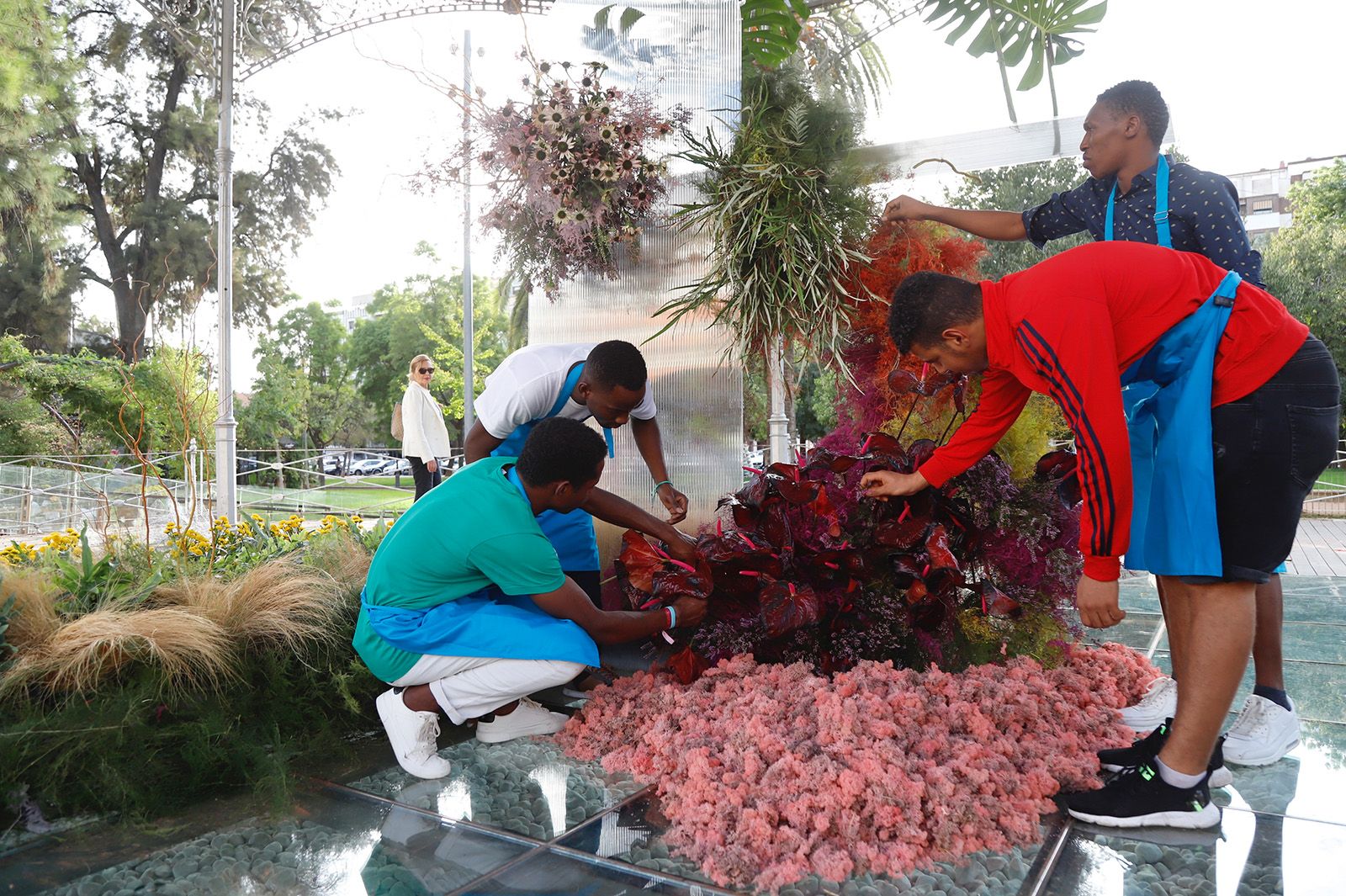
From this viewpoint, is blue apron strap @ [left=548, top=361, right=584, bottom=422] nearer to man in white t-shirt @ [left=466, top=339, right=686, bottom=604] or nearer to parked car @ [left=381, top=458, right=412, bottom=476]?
man in white t-shirt @ [left=466, top=339, right=686, bottom=604]

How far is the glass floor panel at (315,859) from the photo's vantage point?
1920 mm

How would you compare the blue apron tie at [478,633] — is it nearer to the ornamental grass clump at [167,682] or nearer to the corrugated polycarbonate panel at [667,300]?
the ornamental grass clump at [167,682]

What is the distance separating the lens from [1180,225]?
257 cm

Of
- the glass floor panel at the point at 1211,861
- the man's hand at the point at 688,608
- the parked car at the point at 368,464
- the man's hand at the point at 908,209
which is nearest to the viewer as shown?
the glass floor panel at the point at 1211,861

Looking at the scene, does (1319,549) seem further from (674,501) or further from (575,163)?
(575,163)

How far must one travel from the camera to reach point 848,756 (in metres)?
2.21

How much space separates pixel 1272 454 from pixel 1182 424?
0.20 meters

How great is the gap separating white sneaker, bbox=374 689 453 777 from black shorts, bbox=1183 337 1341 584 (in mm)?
2171

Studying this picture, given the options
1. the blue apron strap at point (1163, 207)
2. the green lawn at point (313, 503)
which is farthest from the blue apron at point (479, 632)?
the green lawn at point (313, 503)

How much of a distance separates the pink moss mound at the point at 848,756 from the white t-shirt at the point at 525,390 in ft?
3.39

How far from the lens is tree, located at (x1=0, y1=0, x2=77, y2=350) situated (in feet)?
55.9

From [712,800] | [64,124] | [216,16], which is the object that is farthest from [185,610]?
[64,124]

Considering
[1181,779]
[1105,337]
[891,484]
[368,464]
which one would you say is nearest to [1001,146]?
[891,484]

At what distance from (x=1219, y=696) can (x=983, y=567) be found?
969 millimetres
